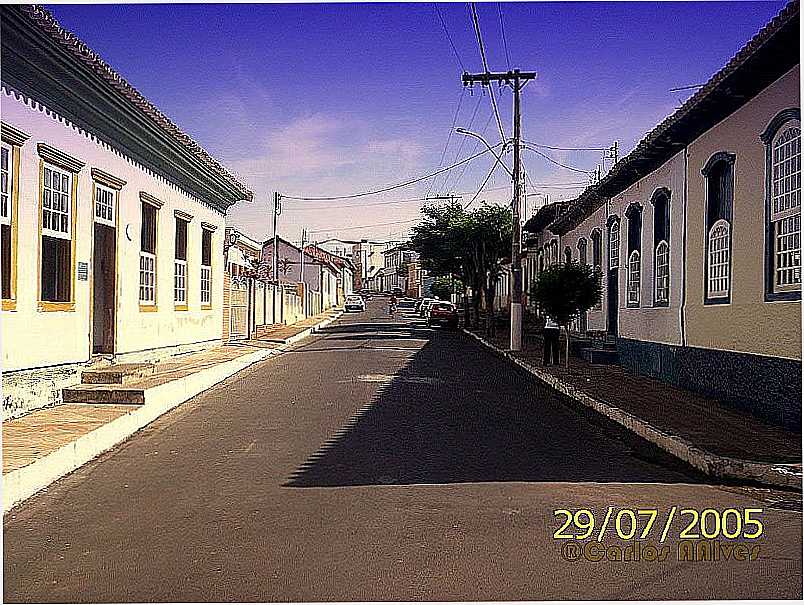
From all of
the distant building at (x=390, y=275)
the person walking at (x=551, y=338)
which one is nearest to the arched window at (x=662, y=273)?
the person walking at (x=551, y=338)

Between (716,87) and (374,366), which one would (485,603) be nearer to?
(716,87)

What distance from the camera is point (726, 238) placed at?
1320cm

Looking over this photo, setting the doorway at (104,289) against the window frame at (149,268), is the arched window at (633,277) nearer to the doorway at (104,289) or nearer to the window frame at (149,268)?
the window frame at (149,268)

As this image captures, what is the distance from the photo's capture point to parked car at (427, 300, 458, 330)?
42.4m

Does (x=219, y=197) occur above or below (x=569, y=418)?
above

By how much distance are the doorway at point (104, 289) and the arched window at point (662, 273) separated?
31.4ft

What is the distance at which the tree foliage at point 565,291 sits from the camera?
19.6m

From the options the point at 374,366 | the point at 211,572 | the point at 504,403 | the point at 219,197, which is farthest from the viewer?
the point at 219,197

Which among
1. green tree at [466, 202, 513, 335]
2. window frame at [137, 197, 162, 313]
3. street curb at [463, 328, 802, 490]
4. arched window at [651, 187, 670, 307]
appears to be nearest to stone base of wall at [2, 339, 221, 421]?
window frame at [137, 197, 162, 313]

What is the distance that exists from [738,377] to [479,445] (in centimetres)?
440

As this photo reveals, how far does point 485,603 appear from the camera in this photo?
15.9 ft

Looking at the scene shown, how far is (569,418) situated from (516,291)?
14552mm

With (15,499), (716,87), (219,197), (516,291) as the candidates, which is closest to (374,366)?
(219,197)

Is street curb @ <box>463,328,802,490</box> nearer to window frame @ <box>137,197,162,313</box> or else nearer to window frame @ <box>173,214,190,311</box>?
window frame @ <box>137,197,162,313</box>
